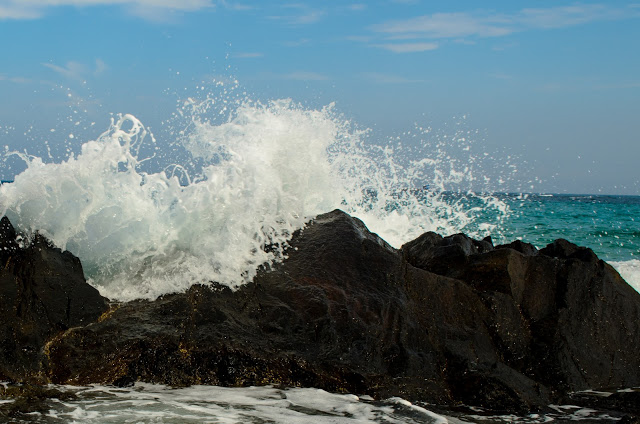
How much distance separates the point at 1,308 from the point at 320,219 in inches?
87.4

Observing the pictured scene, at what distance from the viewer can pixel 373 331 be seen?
3.78 meters

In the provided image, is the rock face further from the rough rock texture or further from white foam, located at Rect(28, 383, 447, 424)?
Answer: white foam, located at Rect(28, 383, 447, 424)

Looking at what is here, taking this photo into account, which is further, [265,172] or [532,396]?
[265,172]

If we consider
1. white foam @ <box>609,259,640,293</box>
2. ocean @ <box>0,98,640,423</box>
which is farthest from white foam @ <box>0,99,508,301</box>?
white foam @ <box>609,259,640,293</box>

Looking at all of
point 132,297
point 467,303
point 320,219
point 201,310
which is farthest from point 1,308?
point 467,303

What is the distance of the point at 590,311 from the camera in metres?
4.48

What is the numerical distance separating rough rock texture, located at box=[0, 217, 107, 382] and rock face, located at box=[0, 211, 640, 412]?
2 cm

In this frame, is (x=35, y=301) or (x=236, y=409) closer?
(x=236, y=409)

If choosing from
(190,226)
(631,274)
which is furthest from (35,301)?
(631,274)

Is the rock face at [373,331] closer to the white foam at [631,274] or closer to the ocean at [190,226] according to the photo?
the ocean at [190,226]

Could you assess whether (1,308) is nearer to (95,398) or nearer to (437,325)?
(95,398)

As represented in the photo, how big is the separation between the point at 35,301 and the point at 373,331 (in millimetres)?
2053

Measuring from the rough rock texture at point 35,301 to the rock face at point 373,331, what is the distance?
0.06ft

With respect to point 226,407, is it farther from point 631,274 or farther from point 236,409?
point 631,274
